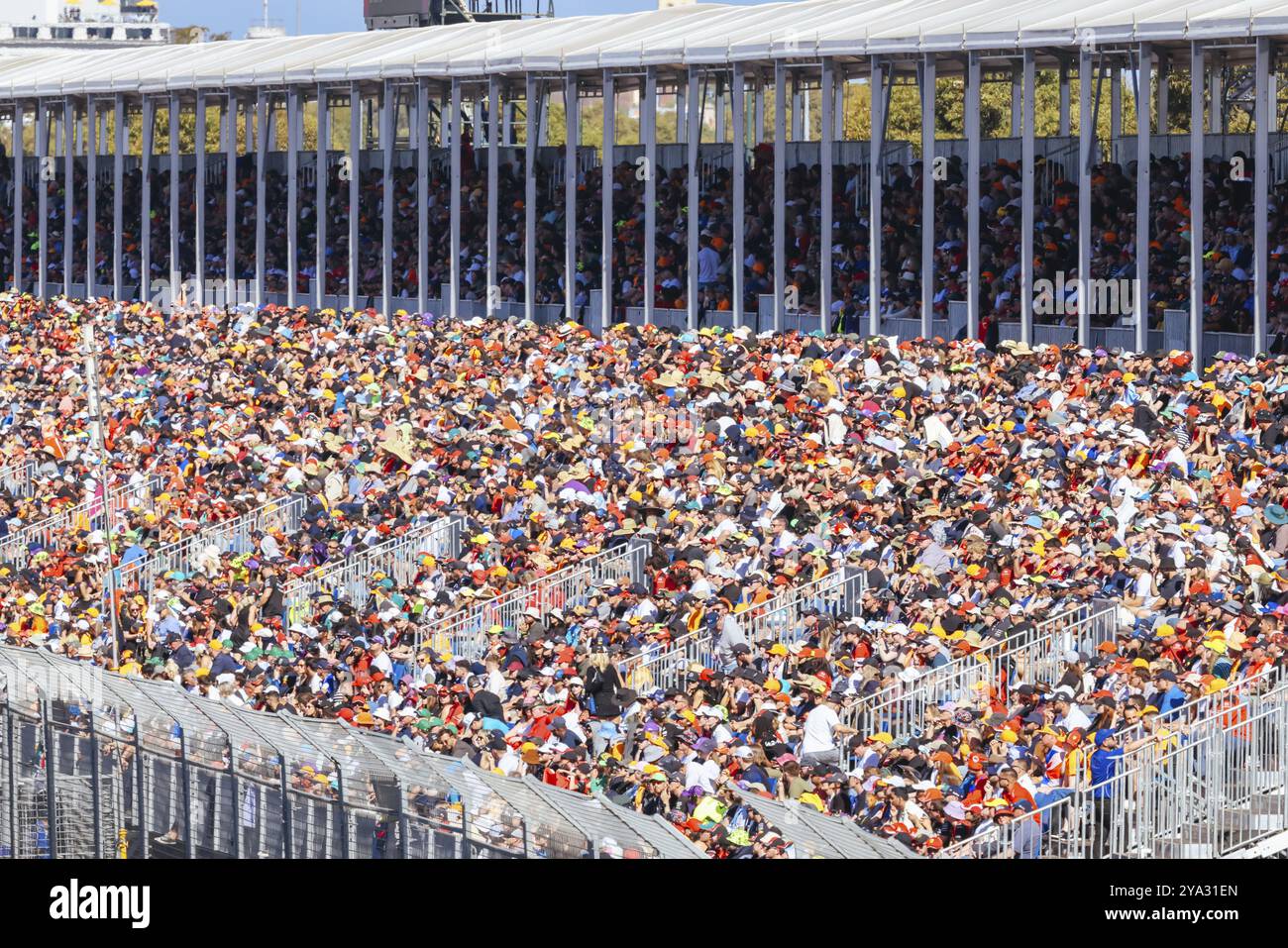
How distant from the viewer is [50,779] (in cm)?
1406

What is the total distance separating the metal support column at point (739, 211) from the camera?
113 feet

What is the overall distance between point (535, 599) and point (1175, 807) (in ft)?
29.3

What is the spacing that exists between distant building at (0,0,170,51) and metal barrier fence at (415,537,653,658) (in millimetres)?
112787

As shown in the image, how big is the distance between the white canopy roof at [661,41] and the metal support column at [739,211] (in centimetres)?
59

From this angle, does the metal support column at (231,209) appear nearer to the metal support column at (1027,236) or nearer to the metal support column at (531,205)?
the metal support column at (531,205)

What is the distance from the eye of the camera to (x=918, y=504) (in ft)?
75.0

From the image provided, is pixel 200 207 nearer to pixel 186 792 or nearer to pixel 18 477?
pixel 18 477

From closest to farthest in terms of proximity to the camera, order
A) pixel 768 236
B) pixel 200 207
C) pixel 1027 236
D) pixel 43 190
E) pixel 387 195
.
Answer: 1. pixel 1027 236
2. pixel 768 236
3. pixel 387 195
4. pixel 200 207
5. pixel 43 190

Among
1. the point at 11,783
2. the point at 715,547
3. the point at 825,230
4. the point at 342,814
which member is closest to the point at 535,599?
the point at 715,547

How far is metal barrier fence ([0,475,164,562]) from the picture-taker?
86.3ft

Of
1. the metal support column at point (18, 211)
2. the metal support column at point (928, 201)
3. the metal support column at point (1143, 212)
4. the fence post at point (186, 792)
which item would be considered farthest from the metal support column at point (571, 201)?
the fence post at point (186, 792)

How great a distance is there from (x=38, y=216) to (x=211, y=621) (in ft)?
98.5
